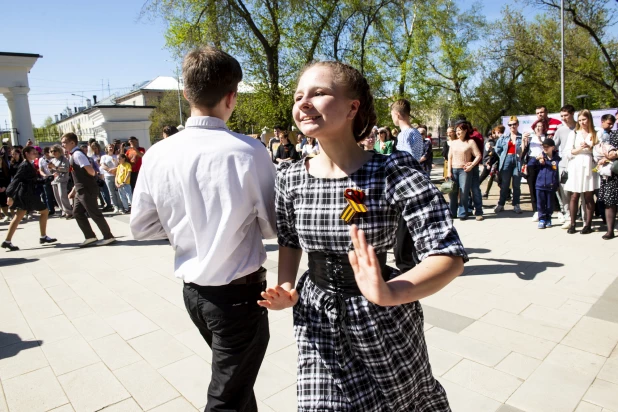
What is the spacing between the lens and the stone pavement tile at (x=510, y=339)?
10.8ft

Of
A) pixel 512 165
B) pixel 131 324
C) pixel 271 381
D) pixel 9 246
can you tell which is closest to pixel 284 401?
pixel 271 381

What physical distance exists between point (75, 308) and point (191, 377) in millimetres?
2315

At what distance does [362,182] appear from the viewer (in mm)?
1530

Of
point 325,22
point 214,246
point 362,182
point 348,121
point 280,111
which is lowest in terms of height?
point 214,246

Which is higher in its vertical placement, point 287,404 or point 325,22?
point 325,22

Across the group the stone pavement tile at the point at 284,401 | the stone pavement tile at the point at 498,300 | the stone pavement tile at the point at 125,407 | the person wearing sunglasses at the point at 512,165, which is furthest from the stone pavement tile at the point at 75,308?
the person wearing sunglasses at the point at 512,165

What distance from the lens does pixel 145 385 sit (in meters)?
3.07

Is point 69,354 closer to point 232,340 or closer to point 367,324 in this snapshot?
point 232,340

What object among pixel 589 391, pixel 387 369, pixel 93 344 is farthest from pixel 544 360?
pixel 93 344

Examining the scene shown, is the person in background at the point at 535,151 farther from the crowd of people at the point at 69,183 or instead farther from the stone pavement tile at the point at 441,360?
the crowd of people at the point at 69,183

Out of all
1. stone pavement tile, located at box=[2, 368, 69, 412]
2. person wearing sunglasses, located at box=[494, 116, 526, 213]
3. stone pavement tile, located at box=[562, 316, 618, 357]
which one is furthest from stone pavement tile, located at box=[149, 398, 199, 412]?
person wearing sunglasses, located at box=[494, 116, 526, 213]

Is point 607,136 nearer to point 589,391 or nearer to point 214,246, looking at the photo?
point 589,391

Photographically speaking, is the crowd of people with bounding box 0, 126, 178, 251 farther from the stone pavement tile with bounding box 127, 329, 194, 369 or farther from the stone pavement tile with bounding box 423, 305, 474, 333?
the stone pavement tile with bounding box 423, 305, 474, 333

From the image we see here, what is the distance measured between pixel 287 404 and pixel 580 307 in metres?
3.01
